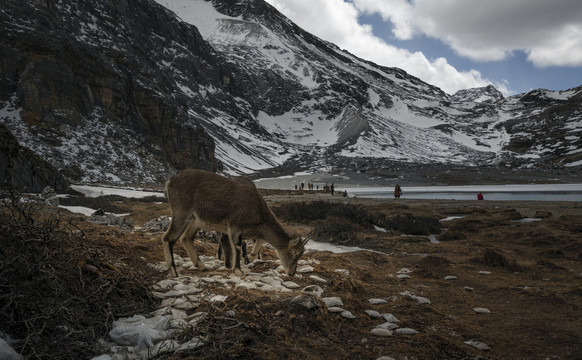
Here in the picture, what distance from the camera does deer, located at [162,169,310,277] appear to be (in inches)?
276

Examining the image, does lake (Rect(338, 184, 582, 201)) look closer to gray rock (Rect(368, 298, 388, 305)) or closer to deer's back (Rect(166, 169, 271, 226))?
gray rock (Rect(368, 298, 388, 305))

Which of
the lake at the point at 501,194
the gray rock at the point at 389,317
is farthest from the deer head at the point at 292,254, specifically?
the lake at the point at 501,194

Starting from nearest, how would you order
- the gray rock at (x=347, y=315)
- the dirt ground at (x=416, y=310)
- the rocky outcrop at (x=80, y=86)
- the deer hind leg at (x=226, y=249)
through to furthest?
the dirt ground at (x=416, y=310) → the gray rock at (x=347, y=315) → the deer hind leg at (x=226, y=249) → the rocky outcrop at (x=80, y=86)

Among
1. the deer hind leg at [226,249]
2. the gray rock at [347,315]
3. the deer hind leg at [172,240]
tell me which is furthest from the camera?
the deer hind leg at [226,249]

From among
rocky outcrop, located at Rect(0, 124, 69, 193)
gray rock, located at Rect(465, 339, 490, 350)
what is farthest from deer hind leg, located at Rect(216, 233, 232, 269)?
rocky outcrop, located at Rect(0, 124, 69, 193)

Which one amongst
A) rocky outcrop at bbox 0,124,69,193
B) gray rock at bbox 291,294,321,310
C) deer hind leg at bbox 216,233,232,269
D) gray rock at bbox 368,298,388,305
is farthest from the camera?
rocky outcrop at bbox 0,124,69,193

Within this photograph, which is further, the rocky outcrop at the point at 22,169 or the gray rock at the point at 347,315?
the rocky outcrop at the point at 22,169

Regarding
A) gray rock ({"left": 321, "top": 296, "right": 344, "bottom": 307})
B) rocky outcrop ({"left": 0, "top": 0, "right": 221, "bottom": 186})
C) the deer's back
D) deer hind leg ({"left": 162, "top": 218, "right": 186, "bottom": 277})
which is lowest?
gray rock ({"left": 321, "top": 296, "right": 344, "bottom": 307})

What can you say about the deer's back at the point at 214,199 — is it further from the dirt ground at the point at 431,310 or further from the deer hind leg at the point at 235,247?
the dirt ground at the point at 431,310

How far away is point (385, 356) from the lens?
404 centimetres

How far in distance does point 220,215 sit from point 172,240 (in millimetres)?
1020

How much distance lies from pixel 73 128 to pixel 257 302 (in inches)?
2122

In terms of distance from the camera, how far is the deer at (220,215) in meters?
7.00

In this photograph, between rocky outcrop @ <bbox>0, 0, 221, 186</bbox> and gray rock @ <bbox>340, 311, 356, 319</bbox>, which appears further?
rocky outcrop @ <bbox>0, 0, 221, 186</bbox>
